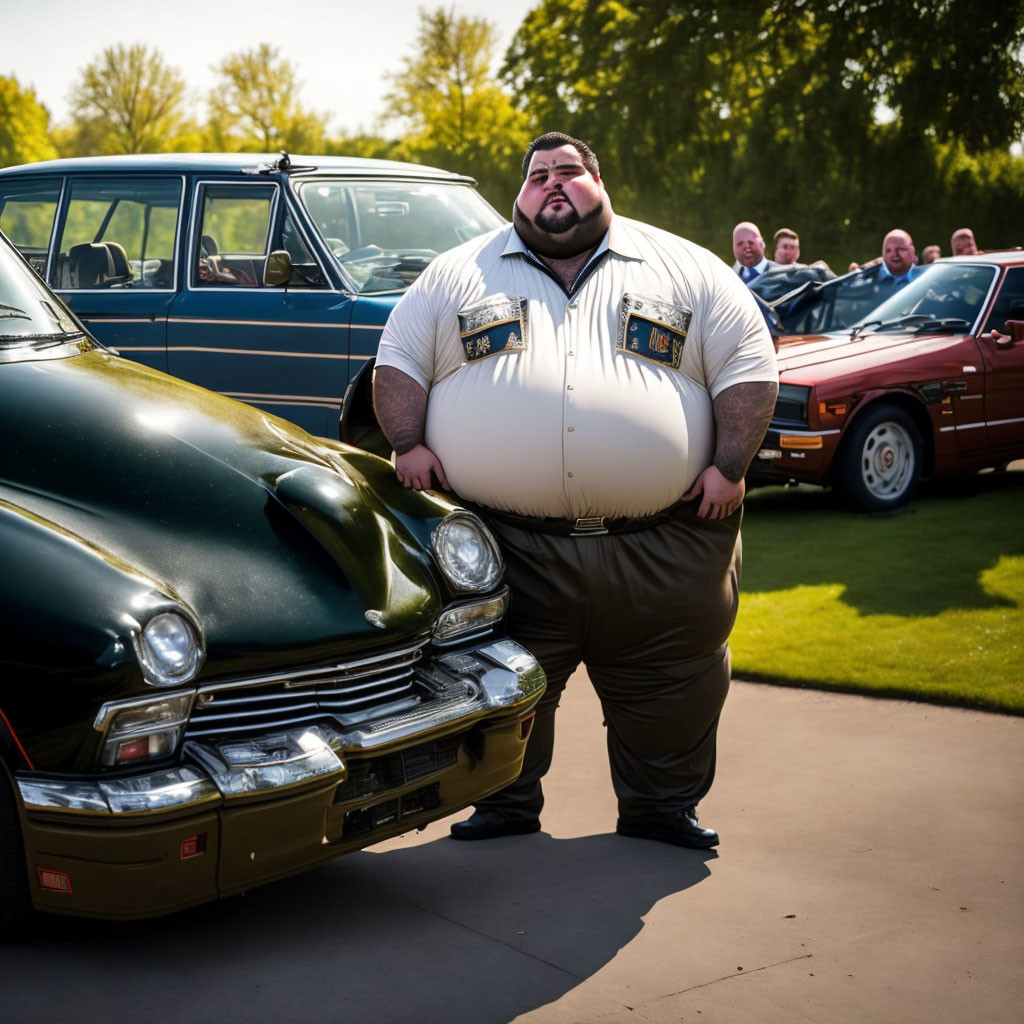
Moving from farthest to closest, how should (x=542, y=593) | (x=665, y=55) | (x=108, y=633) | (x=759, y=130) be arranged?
1. (x=665, y=55)
2. (x=759, y=130)
3. (x=542, y=593)
4. (x=108, y=633)

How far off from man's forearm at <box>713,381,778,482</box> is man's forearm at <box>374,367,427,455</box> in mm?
877

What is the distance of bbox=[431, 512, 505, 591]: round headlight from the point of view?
385 cm

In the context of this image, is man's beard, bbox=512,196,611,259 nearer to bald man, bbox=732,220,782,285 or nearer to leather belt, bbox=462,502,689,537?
leather belt, bbox=462,502,689,537

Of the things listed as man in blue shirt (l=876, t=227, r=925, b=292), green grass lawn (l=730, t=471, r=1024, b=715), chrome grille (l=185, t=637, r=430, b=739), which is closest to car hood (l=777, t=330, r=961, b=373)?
green grass lawn (l=730, t=471, r=1024, b=715)

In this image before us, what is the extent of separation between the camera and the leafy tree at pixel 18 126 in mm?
49406

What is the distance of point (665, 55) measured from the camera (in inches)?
1334

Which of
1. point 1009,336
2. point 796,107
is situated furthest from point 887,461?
point 796,107

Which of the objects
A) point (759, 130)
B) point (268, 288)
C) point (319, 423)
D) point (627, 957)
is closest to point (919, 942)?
point (627, 957)

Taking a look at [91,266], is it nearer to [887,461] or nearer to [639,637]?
[887,461]

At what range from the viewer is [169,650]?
314 centimetres

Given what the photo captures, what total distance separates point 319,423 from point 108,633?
4.85 m

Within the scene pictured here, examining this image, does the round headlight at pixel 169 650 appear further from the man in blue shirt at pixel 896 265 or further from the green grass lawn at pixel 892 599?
the man in blue shirt at pixel 896 265

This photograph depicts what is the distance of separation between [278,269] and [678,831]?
15.0ft

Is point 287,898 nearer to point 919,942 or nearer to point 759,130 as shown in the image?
point 919,942
